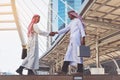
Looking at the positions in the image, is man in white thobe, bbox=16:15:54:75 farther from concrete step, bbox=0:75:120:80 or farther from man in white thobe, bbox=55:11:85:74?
concrete step, bbox=0:75:120:80

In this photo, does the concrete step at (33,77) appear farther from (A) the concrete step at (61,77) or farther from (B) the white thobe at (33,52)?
(B) the white thobe at (33,52)

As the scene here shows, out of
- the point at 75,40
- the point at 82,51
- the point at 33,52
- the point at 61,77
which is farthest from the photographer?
the point at 33,52

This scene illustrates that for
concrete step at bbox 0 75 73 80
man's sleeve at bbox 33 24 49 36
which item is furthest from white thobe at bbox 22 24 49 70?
concrete step at bbox 0 75 73 80

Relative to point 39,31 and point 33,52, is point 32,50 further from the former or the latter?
point 39,31

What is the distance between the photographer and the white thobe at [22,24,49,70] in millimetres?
6324

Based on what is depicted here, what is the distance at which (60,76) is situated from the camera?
531 centimetres

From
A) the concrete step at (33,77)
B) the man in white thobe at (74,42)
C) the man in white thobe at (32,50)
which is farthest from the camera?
the man in white thobe at (32,50)

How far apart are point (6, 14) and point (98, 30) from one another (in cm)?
1894

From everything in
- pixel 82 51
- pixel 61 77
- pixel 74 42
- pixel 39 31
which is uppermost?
pixel 39 31

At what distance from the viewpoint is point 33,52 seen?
21.0ft

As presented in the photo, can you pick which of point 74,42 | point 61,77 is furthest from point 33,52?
point 61,77

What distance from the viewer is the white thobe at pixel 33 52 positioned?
6.32 metres

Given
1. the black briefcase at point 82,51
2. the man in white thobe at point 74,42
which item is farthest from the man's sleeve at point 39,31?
the black briefcase at point 82,51

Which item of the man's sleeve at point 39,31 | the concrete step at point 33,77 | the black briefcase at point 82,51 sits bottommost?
the concrete step at point 33,77
